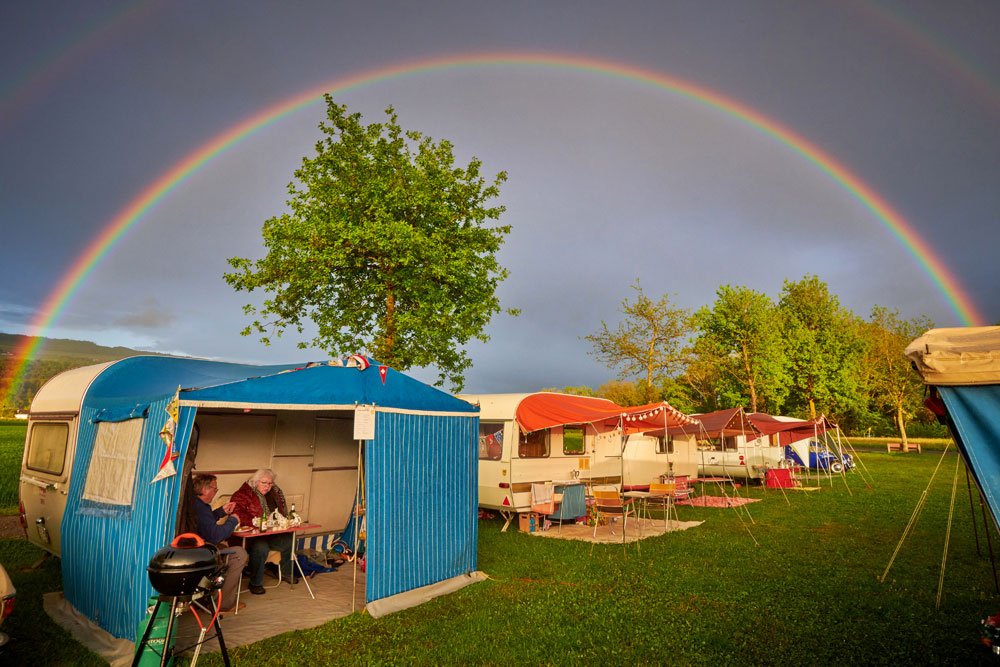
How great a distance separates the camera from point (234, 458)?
8.45 m

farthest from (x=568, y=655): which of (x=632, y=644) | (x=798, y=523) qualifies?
(x=798, y=523)

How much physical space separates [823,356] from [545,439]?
101 feet

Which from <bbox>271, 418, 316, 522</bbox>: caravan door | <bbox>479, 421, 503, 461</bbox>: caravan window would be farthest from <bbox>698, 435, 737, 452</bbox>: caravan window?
<bbox>271, 418, 316, 522</bbox>: caravan door

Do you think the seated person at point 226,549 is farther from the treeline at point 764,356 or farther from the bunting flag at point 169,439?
the treeline at point 764,356

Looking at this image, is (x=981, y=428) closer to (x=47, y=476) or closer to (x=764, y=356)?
(x=47, y=476)

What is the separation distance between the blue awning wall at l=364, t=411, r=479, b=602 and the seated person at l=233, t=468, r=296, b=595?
5.66ft

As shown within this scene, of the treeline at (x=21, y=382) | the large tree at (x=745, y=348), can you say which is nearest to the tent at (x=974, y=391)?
the large tree at (x=745, y=348)

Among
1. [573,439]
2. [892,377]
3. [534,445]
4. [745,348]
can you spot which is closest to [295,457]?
[534,445]

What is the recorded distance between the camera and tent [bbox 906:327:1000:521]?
9.71 ft

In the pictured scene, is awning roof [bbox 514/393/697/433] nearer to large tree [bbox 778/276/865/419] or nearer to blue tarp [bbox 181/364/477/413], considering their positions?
blue tarp [bbox 181/364/477/413]

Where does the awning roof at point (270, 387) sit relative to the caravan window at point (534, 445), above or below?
above

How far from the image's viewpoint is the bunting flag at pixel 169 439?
536cm

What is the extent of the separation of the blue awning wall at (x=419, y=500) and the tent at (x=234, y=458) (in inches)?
0.6

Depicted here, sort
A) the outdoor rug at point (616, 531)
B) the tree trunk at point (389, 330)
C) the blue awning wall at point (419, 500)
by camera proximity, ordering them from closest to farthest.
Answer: the blue awning wall at point (419, 500)
the outdoor rug at point (616, 531)
the tree trunk at point (389, 330)
